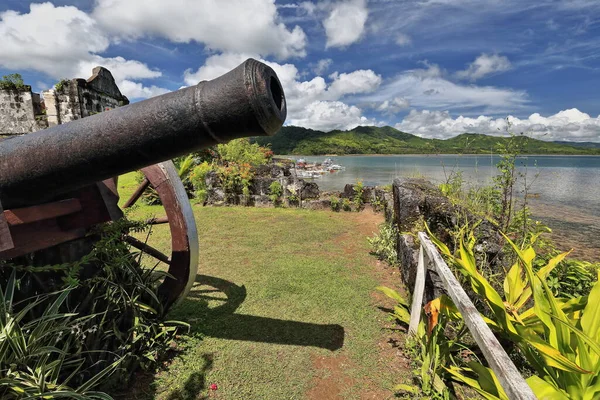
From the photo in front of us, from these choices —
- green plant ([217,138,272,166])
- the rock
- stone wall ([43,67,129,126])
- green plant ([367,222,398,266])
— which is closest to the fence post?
green plant ([367,222,398,266])

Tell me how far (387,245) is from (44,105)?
13.8m

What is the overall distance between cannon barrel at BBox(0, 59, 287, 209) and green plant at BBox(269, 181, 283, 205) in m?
8.70

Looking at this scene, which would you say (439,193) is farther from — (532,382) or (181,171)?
(181,171)

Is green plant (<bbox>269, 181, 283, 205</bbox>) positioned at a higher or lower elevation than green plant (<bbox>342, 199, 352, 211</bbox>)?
higher

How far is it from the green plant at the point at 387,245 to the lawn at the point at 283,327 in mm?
202

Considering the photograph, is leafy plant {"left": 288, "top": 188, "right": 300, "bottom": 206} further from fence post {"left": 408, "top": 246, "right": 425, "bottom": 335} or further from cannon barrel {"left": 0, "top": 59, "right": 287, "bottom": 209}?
cannon barrel {"left": 0, "top": 59, "right": 287, "bottom": 209}

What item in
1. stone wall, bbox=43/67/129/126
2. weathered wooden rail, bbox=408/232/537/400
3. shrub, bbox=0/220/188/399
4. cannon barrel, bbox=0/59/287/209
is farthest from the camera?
stone wall, bbox=43/67/129/126

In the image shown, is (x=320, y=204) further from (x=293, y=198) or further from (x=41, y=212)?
(x=41, y=212)

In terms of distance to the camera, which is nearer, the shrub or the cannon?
the cannon

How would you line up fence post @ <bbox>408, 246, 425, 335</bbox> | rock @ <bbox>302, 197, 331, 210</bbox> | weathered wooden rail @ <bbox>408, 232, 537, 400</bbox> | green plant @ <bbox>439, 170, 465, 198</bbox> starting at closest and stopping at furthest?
weathered wooden rail @ <bbox>408, 232, 537, 400</bbox>, fence post @ <bbox>408, 246, 425, 335</bbox>, green plant @ <bbox>439, 170, 465, 198</bbox>, rock @ <bbox>302, 197, 331, 210</bbox>

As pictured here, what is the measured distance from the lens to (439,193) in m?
4.89

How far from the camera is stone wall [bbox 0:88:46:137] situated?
11008mm

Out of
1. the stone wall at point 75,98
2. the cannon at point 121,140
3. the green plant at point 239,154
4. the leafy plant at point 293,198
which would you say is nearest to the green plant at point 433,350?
the cannon at point 121,140

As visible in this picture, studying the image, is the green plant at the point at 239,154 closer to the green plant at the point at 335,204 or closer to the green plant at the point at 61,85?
the green plant at the point at 335,204
